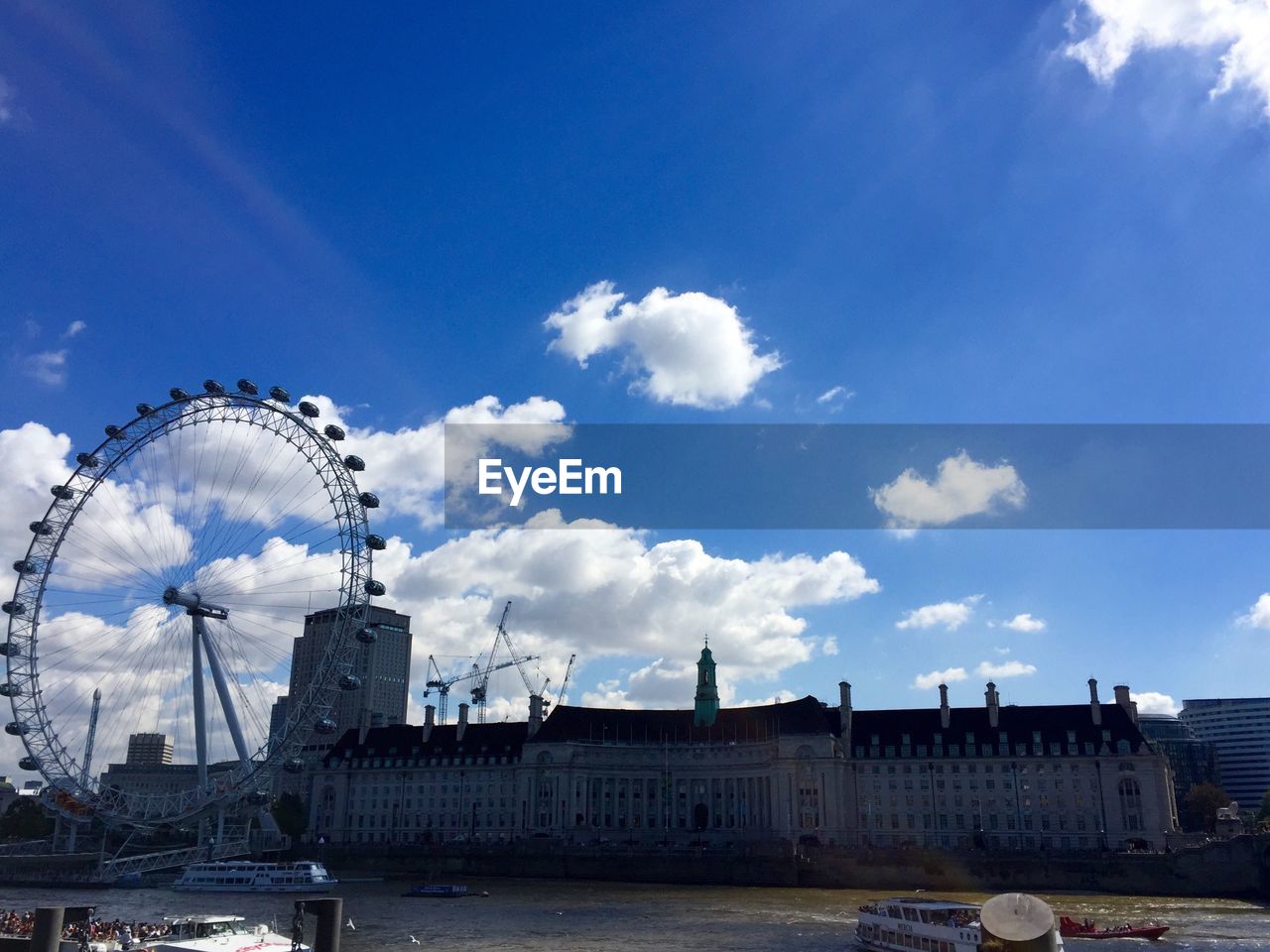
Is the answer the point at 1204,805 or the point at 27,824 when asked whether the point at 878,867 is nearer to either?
the point at 1204,805

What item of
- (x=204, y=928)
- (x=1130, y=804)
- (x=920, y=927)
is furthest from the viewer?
(x=1130, y=804)

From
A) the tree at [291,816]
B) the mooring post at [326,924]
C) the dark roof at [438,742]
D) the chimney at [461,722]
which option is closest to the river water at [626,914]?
the mooring post at [326,924]

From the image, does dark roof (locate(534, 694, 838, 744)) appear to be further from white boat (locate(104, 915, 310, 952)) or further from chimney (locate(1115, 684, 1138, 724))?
white boat (locate(104, 915, 310, 952))

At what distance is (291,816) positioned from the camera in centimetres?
16962

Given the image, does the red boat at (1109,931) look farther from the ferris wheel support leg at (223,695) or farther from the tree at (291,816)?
the tree at (291,816)

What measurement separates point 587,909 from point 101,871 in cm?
5476

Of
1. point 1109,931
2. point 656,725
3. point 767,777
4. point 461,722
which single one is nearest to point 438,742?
point 461,722

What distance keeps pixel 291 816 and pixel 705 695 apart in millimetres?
69153

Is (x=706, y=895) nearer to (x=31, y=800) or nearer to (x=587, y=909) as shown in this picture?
(x=587, y=909)

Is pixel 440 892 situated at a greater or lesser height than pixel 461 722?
lesser

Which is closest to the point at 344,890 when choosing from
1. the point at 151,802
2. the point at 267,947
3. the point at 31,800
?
the point at 151,802

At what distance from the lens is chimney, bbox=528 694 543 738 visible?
161 metres

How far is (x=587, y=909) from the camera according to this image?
83.3 m

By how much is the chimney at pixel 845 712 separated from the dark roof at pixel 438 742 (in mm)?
48261
